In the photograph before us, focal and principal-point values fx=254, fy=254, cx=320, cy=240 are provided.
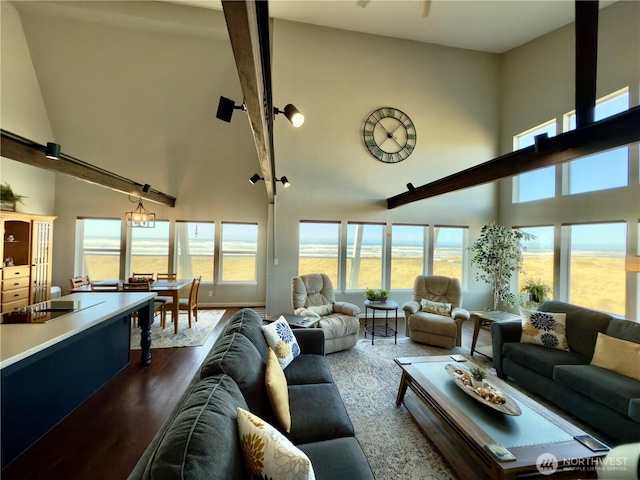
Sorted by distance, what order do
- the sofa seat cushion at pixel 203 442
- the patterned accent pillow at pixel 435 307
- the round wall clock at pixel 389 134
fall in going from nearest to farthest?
the sofa seat cushion at pixel 203 442 → the patterned accent pillow at pixel 435 307 → the round wall clock at pixel 389 134

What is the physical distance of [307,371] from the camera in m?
2.16

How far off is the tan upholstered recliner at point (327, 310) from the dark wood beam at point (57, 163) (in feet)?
10.4

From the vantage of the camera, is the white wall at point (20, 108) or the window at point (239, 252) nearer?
the white wall at point (20, 108)

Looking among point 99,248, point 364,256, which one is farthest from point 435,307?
point 99,248

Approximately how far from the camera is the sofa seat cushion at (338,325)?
337cm

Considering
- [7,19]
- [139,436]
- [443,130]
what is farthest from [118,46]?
[443,130]

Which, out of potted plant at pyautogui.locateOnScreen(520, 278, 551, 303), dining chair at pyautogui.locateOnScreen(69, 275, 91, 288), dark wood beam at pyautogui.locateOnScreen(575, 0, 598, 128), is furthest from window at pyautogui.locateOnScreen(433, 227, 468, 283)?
dining chair at pyautogui.locateOnScreen(69, 275, 91, 288)

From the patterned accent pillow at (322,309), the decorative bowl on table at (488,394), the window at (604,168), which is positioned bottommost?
the decorative bowl on table at (488,394)

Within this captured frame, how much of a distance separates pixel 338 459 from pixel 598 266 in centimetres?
523

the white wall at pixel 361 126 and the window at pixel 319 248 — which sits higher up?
the white wall at pixel 361 126

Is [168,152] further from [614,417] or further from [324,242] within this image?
[614,417]

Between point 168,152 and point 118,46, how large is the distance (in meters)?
1.90

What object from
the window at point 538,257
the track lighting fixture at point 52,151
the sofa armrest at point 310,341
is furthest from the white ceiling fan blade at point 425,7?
the window at point 538,257

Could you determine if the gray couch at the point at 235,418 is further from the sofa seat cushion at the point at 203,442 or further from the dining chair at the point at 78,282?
the dining chair at the point at 78,282
